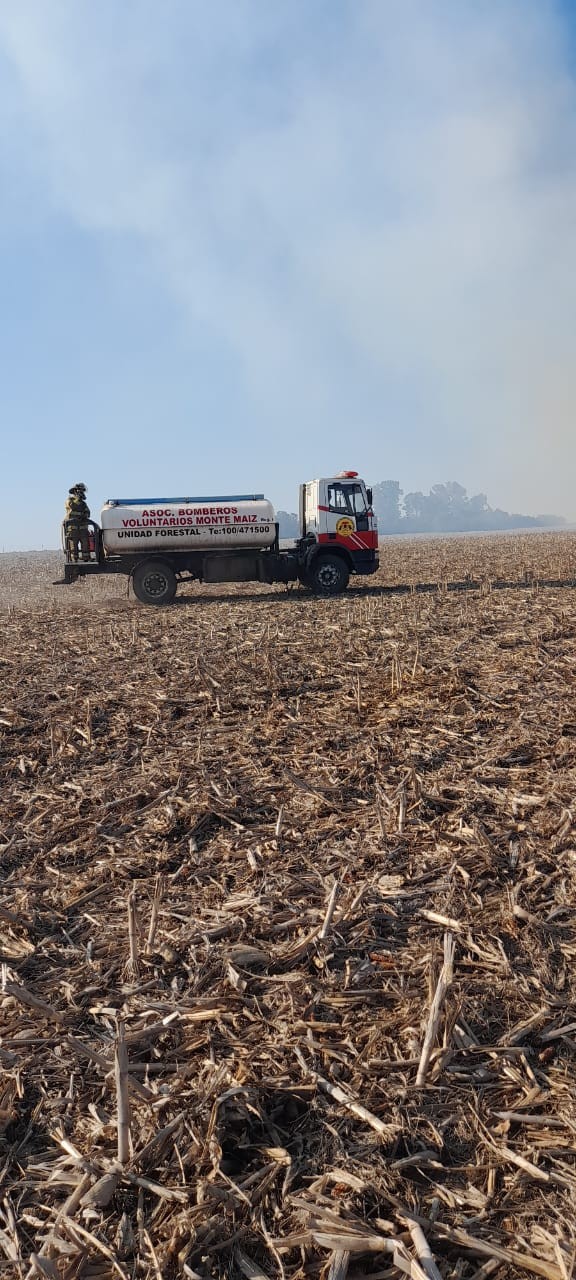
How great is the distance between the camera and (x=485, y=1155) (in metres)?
2.69

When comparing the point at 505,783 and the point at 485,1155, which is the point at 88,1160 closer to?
the point at 485,1155

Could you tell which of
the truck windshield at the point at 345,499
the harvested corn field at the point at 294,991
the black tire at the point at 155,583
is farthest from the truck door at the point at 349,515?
the harvested corn field at the point at 294,991

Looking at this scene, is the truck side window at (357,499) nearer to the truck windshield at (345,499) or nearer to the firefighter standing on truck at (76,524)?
the truck windshield at (345,499)

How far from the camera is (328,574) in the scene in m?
20.9

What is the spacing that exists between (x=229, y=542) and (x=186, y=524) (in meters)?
1.31

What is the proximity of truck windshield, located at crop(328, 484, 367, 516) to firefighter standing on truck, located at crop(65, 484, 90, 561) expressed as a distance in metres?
6.76

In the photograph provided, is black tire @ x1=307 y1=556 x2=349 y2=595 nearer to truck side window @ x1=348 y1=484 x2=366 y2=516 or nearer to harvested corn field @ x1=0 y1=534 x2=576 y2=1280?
truck side window @ x1=348 y1=484 x2=366 y2=516

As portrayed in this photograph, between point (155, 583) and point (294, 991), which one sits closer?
point (294, 991)

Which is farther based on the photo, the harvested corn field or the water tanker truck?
the water tanker truck

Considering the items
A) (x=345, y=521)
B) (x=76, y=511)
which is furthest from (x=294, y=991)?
(x=76, y=511)

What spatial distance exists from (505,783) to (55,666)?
766 centimetres

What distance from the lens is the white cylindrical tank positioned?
2048 centimetres

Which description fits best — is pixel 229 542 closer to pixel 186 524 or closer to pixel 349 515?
pixel 186 524

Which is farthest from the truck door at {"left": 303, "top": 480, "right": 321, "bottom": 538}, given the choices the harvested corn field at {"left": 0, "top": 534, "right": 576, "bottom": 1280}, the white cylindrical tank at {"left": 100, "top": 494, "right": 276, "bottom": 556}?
the harvested corn field at {"left": 0, "top": 534, "right": 576, "bottom": 1280}
